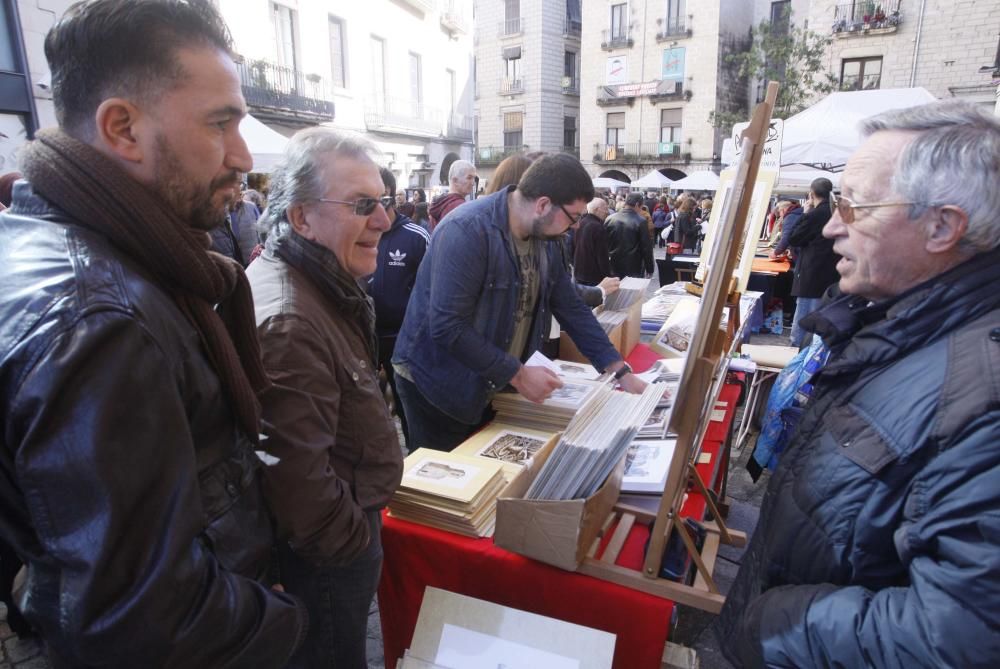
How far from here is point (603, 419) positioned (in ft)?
6.31

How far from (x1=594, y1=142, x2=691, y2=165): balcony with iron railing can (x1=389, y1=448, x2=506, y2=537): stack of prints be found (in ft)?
98.3

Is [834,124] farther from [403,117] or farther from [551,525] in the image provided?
[403,117]

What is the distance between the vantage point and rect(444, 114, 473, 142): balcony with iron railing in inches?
959

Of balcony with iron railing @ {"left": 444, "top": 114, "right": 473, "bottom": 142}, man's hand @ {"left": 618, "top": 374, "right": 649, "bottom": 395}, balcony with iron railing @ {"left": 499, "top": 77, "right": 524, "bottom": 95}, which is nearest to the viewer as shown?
man's hand @ {"left": 618, "top": 374, "right": 649, "bottom": 395}

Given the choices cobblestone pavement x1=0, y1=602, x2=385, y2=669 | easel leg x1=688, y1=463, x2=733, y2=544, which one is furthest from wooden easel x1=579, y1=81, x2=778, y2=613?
cobblestone pavement x1=0, y1=602, x2=385, y2=669

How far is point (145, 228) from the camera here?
86cm

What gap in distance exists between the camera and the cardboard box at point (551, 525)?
4.62 ft

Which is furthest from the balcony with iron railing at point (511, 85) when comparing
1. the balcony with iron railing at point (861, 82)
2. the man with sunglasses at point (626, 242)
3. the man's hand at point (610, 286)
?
the man's hand at point (610, 286)

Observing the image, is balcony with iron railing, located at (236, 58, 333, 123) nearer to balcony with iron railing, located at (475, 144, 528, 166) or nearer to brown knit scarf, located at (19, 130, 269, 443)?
brown knit scarf, located at (19, 130, 269, 443)

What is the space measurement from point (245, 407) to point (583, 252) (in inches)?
242

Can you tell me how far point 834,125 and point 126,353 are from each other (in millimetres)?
7976

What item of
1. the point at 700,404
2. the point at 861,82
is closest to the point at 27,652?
the point at 700,404

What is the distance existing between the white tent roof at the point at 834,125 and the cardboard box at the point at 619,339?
13.8ft

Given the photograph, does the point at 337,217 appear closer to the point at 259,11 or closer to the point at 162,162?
the point at 162,162
